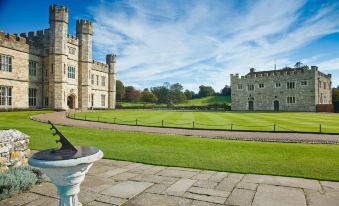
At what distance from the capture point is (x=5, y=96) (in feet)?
107

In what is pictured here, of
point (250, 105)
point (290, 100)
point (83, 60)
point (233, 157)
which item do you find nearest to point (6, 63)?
point (83, 60)

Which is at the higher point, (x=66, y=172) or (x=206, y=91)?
(x=206, y=91)

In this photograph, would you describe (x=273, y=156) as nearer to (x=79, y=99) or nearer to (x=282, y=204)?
(x=282, y=204)

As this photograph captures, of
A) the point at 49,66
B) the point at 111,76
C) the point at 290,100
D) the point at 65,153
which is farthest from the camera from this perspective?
the point at 111,76

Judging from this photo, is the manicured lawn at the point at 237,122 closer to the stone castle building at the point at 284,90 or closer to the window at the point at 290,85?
the stone castle building at the point at 284,90

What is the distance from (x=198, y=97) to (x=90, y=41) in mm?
85681

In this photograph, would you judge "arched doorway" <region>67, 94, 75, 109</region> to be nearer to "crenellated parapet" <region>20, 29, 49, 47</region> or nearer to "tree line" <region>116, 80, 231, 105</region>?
"crenellated parapet" <region>20, 29, 49, 47</region>

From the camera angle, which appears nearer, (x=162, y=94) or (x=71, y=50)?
(x=71, y=50)

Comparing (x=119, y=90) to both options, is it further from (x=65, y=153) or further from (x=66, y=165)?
(x=66, y=165)

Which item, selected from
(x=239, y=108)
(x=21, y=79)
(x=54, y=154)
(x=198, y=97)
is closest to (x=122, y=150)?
(x=54, y=154)

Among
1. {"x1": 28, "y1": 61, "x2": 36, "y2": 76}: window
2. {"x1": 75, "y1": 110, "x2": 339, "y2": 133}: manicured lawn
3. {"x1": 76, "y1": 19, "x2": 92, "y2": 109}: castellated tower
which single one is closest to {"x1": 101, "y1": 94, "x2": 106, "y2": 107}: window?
{"x1": 76, "y1": 19, "x2": 92, "y2": 109}: castellated tower

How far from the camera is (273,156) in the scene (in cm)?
934

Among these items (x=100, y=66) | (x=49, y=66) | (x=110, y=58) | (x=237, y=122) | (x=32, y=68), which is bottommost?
(x=237, y=122)

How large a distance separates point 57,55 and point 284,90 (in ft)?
147
